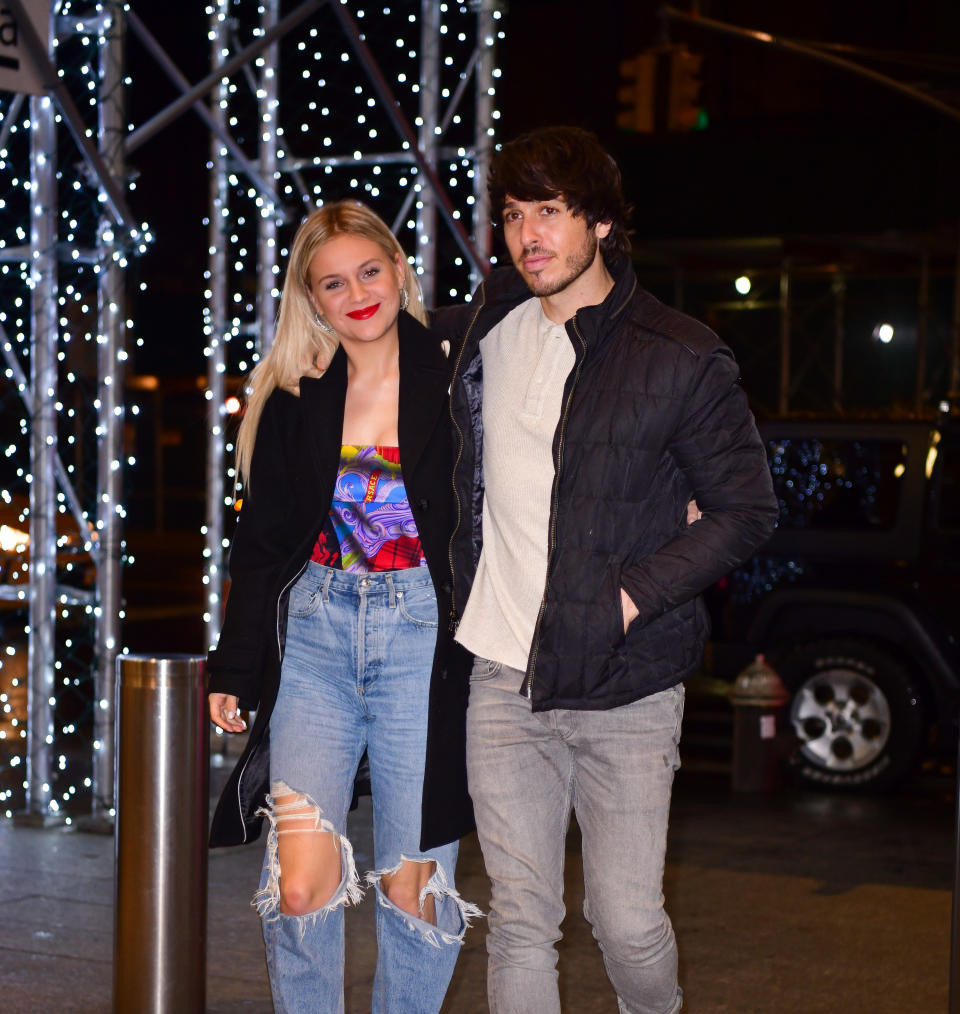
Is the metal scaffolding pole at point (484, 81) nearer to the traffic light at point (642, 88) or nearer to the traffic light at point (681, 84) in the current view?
the traffic light at point (642, 88)

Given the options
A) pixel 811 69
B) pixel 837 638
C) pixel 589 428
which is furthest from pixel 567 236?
pixel 811 69

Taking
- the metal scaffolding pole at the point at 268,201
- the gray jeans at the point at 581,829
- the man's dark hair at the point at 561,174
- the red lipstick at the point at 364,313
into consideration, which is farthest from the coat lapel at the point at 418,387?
the metal scaffolding pole at the point at 268,201

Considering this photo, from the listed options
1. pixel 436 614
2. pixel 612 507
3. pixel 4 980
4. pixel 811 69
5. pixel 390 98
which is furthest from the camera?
pixel 811 69

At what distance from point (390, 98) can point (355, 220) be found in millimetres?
4463

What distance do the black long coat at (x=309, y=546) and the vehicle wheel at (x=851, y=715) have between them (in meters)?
5.04

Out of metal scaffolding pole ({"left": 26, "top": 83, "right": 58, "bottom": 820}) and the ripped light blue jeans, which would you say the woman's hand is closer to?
the ripped light blue jeans

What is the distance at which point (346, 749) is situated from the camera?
385 centimetres

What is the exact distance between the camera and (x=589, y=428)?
344 cm

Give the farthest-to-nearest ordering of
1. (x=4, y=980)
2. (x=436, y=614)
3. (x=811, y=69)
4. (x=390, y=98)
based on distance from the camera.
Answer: (x=811, y=69), (x=390, y=98), (x=4, y=980), (x=436, y=614)

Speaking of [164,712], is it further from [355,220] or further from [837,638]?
[837,638]

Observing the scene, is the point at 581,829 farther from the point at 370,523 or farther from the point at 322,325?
the point at 322,325

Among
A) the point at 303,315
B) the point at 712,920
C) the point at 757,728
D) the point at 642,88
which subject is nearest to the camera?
the point at 303,315

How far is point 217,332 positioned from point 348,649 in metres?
5.19

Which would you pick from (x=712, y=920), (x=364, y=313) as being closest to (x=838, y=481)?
(x=712, y=920)
